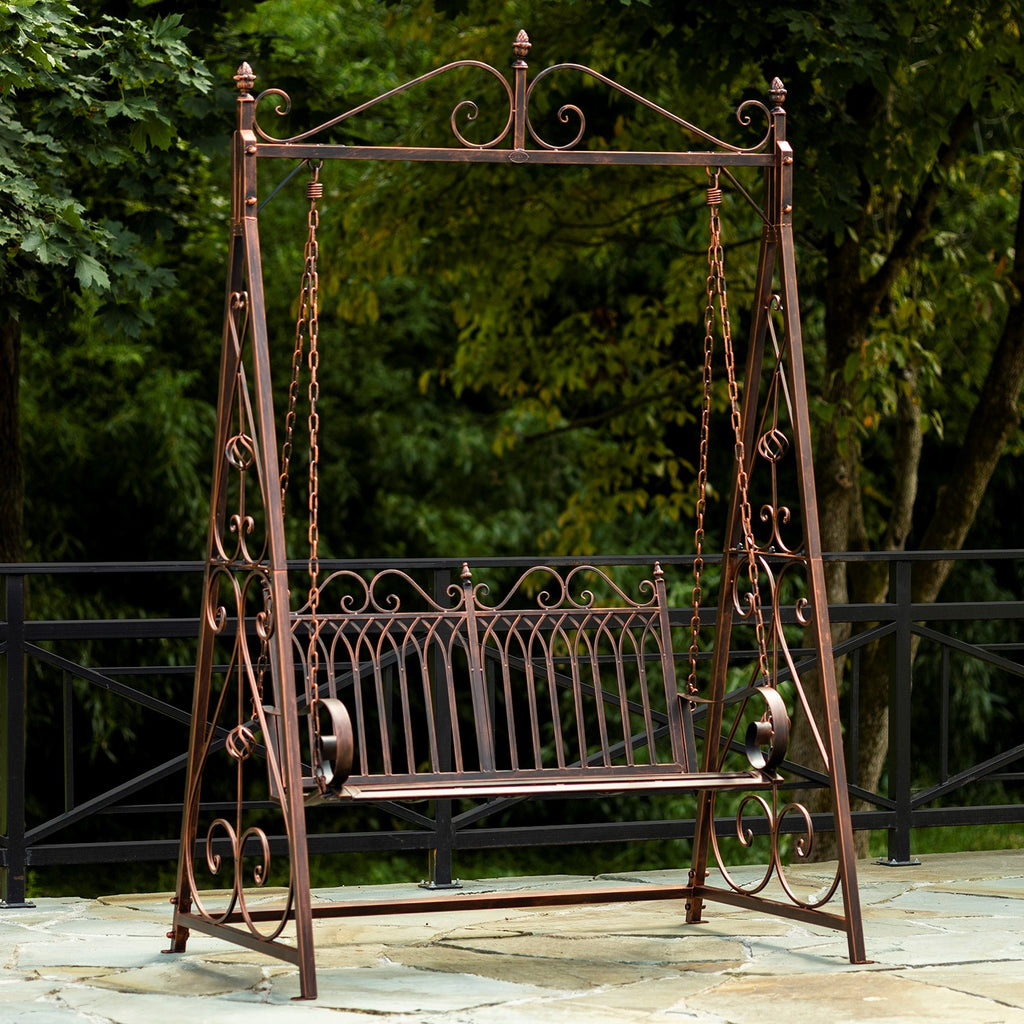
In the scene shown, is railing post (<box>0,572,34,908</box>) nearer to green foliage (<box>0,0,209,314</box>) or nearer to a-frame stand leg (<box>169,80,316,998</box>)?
a-frame stand leg (<box>169,80,316,998</box>)

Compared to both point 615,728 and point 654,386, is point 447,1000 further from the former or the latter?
point 615,728

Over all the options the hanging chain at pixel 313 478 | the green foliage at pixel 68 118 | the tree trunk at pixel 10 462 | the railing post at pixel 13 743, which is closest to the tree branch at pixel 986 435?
the green foliage at pixel 68 118

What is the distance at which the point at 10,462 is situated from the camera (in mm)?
7953

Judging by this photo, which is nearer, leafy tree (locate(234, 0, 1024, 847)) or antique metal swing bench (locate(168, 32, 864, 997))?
antique metal swing bench (locate(168, 32, 864, 997))

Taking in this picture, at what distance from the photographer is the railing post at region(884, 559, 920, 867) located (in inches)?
240

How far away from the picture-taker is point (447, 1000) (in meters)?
4.04

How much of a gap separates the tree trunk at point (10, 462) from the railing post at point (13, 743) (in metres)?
2.51

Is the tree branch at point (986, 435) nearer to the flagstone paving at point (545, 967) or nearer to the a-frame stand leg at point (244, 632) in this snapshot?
the flagstone paving at point (545, 967)

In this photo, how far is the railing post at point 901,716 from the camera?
20.0ft

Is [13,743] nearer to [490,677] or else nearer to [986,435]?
[490,677]

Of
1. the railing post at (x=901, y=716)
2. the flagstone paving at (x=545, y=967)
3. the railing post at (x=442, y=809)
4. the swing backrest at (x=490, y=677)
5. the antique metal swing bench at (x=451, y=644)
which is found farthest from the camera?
the railing post at (x=901, y=716)

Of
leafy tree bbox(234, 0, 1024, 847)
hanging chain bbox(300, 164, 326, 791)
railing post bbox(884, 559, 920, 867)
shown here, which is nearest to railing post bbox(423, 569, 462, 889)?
hanging chain bbox(300, 164, 326, 791)

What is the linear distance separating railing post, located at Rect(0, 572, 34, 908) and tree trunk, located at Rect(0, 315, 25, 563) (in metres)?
Answer: 2.51

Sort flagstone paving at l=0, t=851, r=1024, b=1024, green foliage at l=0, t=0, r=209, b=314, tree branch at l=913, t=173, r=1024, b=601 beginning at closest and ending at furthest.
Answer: flagstone paving at l=0, t=851, r=1024, b=1024, green foliage at l=0, t=0, r=209, b=314, tree branch at l=913, t=173, r=1024, b=601
